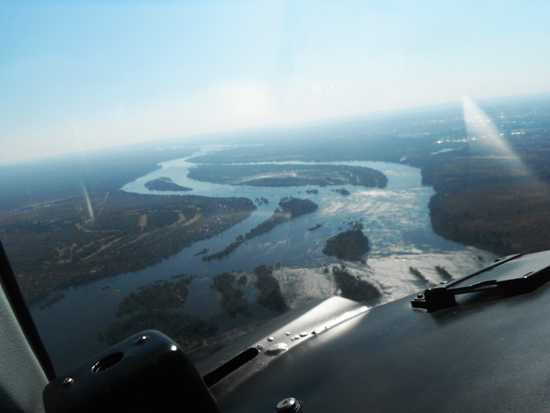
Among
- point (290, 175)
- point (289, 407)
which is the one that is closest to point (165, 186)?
point (290, 175)

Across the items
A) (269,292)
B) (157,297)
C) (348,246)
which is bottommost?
(157,297)

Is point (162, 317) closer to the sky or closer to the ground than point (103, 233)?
closer to the ground

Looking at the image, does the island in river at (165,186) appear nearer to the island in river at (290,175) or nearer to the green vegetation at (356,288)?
the island in river at (290,175)

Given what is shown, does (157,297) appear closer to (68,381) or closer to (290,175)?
(68,381)

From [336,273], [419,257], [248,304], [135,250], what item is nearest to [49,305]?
[135,250]

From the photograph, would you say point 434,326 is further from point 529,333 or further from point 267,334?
point 267,334

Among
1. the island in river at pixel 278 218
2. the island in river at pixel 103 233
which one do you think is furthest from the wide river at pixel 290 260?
the island in river at pixel 103 233
